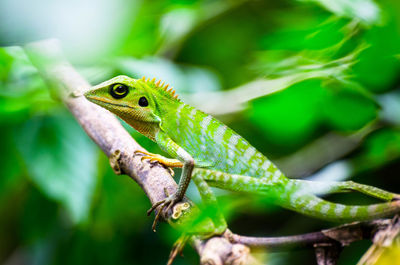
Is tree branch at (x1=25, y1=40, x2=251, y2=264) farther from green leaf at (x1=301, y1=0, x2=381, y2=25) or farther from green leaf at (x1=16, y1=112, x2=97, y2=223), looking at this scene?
green leaf at (x1=301, y1=0, x2=381, y2=25)

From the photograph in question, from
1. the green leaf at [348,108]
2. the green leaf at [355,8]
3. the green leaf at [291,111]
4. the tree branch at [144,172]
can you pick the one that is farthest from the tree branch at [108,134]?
the green leaf at [355,8]

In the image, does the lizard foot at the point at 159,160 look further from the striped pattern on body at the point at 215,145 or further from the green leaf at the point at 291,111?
the green leaf at the point at 291,111

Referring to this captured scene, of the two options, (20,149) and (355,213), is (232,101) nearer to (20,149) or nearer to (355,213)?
(20,149)

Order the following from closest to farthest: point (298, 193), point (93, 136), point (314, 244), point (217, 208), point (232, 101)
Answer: point (217, 208) < point (314, 244) < point (298, 193) < point (93, 136) < point (232, 101)

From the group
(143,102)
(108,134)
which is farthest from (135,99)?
(108,134)

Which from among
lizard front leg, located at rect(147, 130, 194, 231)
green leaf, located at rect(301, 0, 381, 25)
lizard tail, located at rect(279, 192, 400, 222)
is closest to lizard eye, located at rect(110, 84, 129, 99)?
lizard front leg, located at rect(147, 130, 194, 231)

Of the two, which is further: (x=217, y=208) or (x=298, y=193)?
(x=298, y=193)

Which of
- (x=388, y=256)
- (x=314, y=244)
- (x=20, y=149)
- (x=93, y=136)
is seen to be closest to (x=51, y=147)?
(x=20, y=149)

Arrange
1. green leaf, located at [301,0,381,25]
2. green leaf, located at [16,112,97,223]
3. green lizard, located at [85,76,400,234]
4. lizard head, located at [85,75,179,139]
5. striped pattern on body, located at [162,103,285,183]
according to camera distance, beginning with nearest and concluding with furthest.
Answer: green leaf, located at [301,0,381,25] → green lizard, located at [85,76,400,234] → striped pattern on body, located at [162,103,285,183] → lizard head, located at [85,75,179,139] → green leaf, located at [16,112,97,223]

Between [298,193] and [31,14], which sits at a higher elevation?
[31,14]
